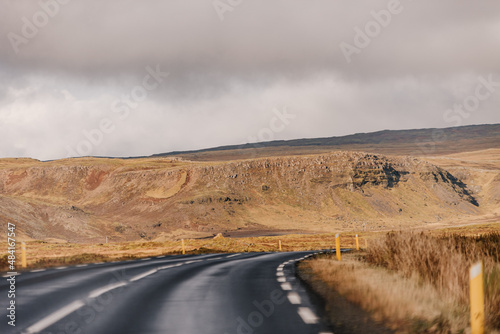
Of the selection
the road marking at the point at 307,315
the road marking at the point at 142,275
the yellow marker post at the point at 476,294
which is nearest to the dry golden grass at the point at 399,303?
the road marking at the point at 307,315

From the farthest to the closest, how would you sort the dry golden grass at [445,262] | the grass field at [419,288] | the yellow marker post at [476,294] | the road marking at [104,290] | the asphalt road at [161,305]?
the road marking at [104,290]
the dry golden grass at [445,262]
the asphalt road at [161,305]
the grass field at [419,288]
the yellow marker post at [476,294]

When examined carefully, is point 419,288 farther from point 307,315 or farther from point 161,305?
point 161,305

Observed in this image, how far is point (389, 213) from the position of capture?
114 meters

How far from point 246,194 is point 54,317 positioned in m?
109

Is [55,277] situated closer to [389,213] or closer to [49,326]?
[49,326]

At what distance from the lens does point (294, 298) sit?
9.99 meters

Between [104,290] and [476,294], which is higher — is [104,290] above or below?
below

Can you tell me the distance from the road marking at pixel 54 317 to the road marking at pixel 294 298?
3786 millimetres

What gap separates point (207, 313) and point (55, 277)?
26.0 feet

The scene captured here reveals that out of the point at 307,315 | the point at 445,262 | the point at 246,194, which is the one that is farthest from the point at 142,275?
the point at 246,194

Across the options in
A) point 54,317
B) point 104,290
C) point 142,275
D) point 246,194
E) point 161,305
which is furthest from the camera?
point 246,194

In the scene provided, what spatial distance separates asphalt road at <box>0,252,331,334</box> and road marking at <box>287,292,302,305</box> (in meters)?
0.02

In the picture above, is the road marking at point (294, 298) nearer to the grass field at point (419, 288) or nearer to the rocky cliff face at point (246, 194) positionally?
the grass field at point (419, 288)

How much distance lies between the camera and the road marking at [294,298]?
949 centimetres
